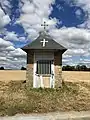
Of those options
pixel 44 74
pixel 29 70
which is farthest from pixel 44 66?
pixel 29 70

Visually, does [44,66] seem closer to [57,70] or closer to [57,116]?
[57,70]

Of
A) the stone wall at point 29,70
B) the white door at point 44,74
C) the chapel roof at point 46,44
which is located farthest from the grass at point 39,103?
the chapel roof at point 46,44

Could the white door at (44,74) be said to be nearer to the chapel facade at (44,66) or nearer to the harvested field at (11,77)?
the chapel facade at (44,66)

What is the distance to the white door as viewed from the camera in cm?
1605

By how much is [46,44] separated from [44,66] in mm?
1657

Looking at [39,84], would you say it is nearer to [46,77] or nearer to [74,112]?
[46,77]

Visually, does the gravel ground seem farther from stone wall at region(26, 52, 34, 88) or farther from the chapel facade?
stone wall at region(26, 52, 34, 88)

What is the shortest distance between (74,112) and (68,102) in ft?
7.38

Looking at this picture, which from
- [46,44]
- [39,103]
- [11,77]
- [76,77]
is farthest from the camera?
[76,77]

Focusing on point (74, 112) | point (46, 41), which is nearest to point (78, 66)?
point (46, 41)

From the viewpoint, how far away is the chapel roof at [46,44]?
16.0 meters

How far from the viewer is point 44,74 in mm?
16188

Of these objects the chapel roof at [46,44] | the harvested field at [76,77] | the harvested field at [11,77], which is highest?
the chapel roof at [46,44]

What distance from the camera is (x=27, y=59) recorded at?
16.5 metres
